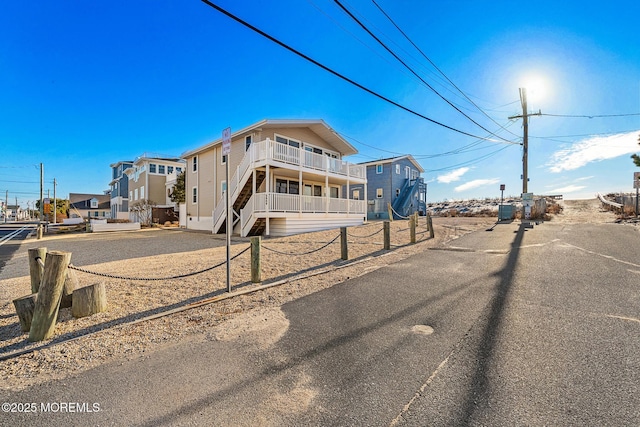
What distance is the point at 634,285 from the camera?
5.54 m

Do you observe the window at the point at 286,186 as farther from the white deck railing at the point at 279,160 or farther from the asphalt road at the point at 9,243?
the asphalt road at the point at 9,243

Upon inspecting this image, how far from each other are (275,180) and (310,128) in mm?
4284

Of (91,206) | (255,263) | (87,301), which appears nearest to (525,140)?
(255,263)

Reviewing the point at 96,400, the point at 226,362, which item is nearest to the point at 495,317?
the point at 226,362

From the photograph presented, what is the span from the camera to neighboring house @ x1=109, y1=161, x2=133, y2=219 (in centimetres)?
3975

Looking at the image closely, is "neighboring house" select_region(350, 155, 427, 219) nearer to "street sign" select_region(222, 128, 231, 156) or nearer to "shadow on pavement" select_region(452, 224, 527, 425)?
"shadow on pavement" select_region(452, 224, 527, 425)

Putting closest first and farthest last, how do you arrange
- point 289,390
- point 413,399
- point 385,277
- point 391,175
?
point 413,399, point 289,390, point 385,277, point 391,175

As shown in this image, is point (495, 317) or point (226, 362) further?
point (495, 317)

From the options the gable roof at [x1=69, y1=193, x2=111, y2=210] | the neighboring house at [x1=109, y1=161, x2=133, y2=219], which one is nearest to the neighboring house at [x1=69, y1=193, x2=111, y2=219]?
the gable roof at [x1=69, y1=193, x2=111, y2=210]

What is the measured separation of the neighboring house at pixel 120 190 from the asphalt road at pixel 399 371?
4131 centimetres

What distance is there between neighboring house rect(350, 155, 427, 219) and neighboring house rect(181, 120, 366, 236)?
426 inches

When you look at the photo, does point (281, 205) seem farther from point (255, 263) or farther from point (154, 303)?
point (154, 303)

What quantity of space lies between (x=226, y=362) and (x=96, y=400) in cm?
108

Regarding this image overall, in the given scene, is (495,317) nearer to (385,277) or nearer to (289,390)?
(385,277)
